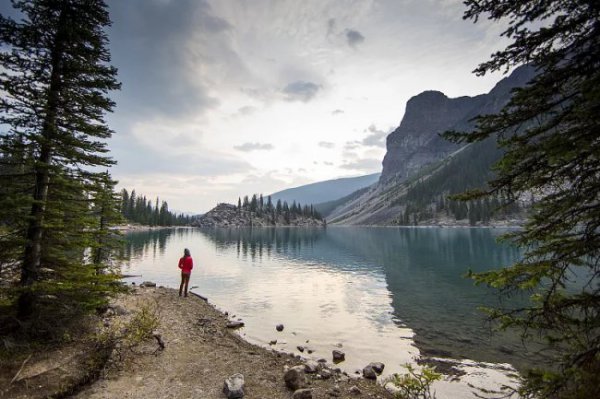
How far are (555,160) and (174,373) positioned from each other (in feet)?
43.4

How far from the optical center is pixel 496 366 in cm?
1603

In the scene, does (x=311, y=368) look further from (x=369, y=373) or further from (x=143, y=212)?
(x=143, y=212)

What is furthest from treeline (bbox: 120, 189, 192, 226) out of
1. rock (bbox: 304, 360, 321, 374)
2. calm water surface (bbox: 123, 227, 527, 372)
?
rock (bbox: 304, 360, 321, 374)

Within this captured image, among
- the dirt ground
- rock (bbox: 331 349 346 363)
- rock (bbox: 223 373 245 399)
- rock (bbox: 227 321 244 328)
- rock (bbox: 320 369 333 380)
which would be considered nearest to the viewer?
the dirt ground

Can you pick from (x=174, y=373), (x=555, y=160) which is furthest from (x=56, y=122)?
(x=555, y=160)

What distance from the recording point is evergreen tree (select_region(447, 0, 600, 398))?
5.51 meters

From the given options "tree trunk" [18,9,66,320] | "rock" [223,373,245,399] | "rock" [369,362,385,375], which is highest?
"tree trunk" [18,9,66,320]

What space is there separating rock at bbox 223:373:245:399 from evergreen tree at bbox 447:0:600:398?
7.99 metres

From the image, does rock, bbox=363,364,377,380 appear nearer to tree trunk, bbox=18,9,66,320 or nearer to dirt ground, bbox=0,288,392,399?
dirt ground, bbox=0,288,392,399

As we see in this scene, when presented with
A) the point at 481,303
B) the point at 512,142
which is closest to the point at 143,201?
the point at 481,303

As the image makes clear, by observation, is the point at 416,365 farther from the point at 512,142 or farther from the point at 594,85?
the point at 594,85

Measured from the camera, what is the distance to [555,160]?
5.48 meters

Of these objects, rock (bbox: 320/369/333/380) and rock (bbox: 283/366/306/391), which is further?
rock (bbox: 320/369/333/380)

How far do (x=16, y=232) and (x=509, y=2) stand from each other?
665 inches
